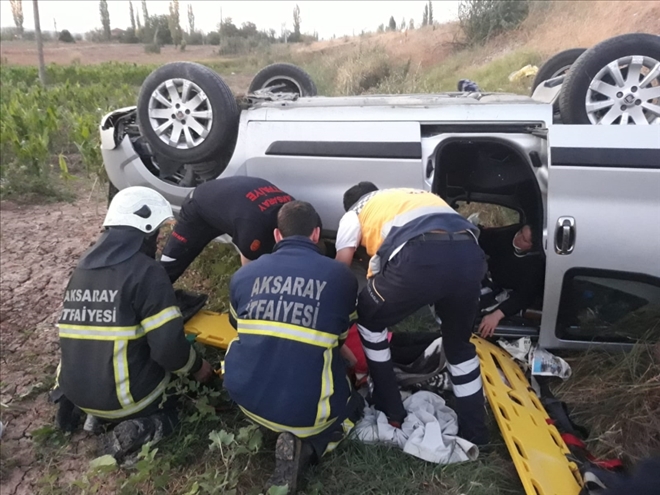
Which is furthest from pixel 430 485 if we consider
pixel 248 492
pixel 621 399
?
pixel 621 399

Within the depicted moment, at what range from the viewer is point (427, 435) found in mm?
2742

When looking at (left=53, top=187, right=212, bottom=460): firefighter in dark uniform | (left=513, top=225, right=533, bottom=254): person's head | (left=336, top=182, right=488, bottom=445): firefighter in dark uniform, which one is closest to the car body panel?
(left=336, top=182, right=488, bottom=445): firefighter in dark uniform

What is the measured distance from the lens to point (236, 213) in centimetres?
339

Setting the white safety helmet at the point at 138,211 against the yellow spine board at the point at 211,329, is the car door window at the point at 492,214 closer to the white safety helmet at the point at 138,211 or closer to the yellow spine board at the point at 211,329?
the yellow spine board at the point at 211,329

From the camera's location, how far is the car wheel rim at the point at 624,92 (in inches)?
120

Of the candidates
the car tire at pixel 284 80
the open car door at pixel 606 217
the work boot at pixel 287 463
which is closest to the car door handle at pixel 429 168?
the open car door at pixel 606 217

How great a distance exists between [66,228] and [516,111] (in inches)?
195

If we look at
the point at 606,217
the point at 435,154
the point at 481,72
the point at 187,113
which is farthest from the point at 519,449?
the point at 481,72

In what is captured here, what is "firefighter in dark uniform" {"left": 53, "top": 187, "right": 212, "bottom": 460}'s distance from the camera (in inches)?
106

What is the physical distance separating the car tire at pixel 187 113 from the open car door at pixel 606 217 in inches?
78.6

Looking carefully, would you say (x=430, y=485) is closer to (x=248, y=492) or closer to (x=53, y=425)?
(x=248, y=492)

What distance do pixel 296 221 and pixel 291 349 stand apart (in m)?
0.66

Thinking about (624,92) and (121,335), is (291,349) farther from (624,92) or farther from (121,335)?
(624,92)

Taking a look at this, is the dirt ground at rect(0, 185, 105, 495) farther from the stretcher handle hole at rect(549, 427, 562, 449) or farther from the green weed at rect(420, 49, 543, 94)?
Result: the green weed at rect(420, 49, 543, 94)
